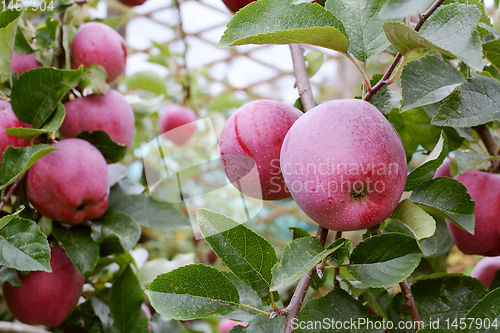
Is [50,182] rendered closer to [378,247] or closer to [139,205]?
[139,205]

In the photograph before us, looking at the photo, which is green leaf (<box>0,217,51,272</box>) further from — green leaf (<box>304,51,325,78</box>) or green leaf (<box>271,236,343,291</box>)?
green leaf (<box>304,51,325,78</box>)

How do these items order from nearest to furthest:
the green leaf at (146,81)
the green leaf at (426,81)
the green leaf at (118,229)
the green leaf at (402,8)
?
the green leaf at (402,8), the green leaf at (426,81), the green leaf at (118,229), the green leaf at (146,81)

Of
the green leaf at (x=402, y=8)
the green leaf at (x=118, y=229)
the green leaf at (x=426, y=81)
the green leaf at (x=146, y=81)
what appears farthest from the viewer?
the green leaf at (x=146, y=81)

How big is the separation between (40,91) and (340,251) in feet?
1.51

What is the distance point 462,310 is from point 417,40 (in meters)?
0.35

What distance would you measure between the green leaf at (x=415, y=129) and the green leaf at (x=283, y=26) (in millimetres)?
213

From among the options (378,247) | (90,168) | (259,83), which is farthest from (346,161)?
(259,83)

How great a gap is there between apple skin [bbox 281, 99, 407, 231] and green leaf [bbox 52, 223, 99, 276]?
14.1 inches

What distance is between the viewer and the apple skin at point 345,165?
1.10 feet

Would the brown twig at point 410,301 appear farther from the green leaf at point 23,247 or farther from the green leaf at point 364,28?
the green leaf at point 23,247

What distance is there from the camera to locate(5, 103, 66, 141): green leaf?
0.51 meters

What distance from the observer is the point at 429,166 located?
402mm

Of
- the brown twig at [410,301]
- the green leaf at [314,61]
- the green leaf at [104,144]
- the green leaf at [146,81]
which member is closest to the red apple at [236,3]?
the green leaf at [314,61]

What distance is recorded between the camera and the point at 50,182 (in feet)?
1.81
